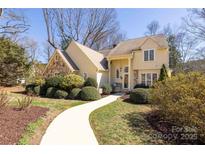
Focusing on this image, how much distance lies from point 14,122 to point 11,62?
43.3 ft

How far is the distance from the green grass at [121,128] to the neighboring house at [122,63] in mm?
9955

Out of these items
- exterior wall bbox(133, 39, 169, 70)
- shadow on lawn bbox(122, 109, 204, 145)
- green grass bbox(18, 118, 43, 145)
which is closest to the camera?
green grass bbox(18, 118, 43, 145)

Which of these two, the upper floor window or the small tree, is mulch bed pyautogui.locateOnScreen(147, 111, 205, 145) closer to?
the small tree

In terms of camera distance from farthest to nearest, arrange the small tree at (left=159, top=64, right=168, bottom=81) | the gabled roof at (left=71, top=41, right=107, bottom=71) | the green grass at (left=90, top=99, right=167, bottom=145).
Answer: the gabled roof at (left=71, top=41, right=107, bottom=71), the small tree at (left=159, top=64, right=168, bottom=81), the green grass at (left=90, top=99, right=167, bottom=145)

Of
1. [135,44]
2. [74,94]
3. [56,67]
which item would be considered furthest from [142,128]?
[135,44]

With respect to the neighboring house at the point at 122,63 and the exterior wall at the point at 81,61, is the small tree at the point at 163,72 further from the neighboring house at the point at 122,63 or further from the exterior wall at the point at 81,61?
the exterior wall at the point at 81,61

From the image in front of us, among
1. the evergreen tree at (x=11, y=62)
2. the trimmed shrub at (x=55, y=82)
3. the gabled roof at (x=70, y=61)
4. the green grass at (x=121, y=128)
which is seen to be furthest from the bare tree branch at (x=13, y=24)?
the green grass at (x=121, y=128)

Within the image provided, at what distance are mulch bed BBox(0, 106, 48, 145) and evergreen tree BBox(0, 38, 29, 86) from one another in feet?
32.9

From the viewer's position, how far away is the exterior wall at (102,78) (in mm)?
21419

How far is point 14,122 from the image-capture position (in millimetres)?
7430

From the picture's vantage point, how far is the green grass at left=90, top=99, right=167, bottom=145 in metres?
7.38

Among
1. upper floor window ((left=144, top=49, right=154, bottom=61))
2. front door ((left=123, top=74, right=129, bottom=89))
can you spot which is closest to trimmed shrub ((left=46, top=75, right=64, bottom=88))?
front door ((left=123, top=74, right=129, bottom=89))

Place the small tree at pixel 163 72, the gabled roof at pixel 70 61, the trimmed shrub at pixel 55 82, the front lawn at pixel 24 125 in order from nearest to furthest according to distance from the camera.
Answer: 1. the front lawn at pixel 24 125
2. the trimmed shrub at pixel 55 82
3. the small tree at pixel 163 72
4. the gabled roof at pixel 70 61

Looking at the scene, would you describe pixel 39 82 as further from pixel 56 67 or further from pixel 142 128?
pixel 142 128
